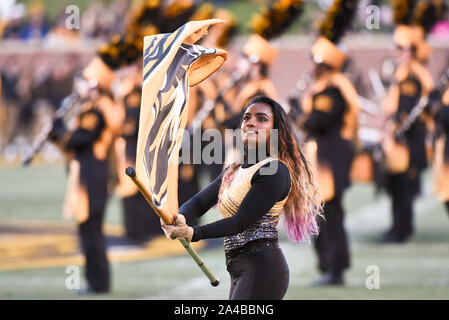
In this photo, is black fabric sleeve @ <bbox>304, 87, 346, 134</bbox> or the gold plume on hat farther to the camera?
the gold plume on hat

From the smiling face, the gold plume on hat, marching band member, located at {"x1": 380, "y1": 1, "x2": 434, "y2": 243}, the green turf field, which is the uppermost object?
the gold plume on hat

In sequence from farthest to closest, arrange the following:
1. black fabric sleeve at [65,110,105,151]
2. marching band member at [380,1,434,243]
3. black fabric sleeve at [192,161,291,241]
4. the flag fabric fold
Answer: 1. marching band member at [380,1,434,243]
2. black fabric sleeve at [65,110,105,151]
3. black fabric sleeve at [192,161,291,241]
4. the flag fabric fold

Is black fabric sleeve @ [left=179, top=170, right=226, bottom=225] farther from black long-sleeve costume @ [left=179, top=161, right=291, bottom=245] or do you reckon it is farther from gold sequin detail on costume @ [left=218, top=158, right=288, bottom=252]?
gold sequin detail on costume @ [left=218, top=158, right=288, bottom=252]

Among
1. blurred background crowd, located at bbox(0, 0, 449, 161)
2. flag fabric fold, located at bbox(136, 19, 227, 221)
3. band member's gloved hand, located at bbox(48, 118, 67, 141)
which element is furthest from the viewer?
blurred background crowd, located at bbox(0, 0, 449, 161)

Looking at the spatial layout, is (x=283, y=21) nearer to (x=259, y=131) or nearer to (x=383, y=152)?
(x=383, y=152)

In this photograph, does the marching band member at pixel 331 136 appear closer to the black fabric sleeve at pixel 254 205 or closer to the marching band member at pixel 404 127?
the marching band member at pixel 404 127

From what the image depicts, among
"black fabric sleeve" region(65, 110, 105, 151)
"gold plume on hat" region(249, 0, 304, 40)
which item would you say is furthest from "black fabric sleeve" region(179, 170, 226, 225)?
"gold plume on hat" region(249, 0, 304, 40)

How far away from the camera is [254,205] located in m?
4.62

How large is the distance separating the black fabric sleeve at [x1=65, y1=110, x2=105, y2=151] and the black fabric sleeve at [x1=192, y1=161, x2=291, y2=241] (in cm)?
378

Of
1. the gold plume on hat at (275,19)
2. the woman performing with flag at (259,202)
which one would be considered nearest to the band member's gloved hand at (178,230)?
the woman performing with flag at (259,202)

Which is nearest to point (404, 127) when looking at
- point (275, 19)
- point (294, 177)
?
point (275, 19)

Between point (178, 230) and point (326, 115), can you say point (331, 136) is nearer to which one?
point (326, 115)

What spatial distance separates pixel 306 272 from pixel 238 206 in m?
4.90

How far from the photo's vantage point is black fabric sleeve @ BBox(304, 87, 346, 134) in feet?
28.9
